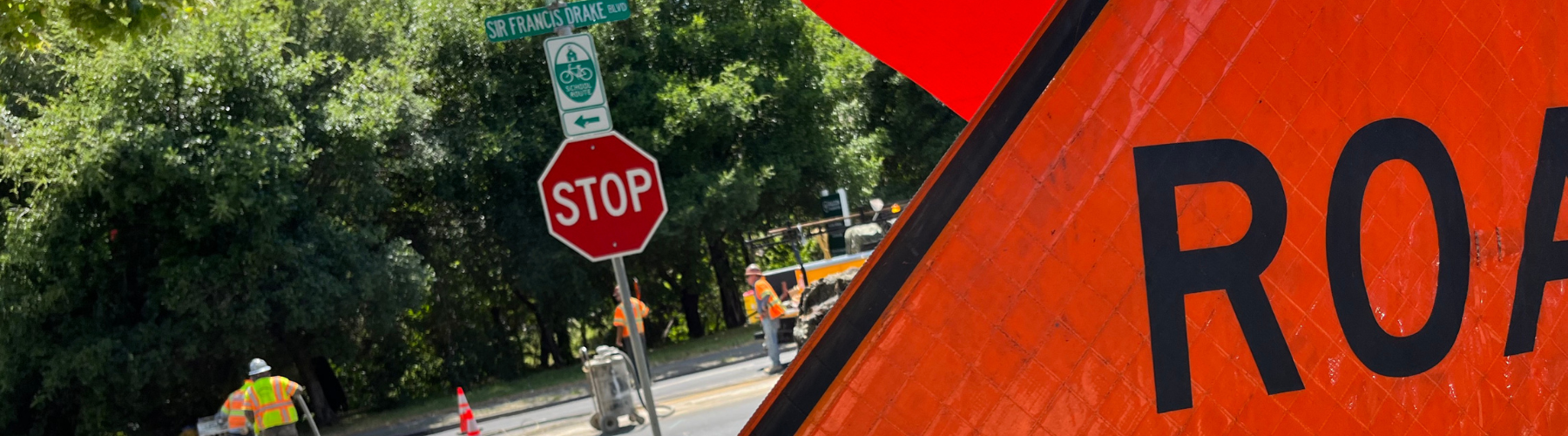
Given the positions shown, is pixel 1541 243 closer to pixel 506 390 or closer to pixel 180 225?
pixel 180 225

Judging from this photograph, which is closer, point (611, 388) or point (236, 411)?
point (611, 388)

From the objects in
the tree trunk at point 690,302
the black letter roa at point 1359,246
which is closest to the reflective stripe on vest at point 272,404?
the black letter roa at point 1359,246

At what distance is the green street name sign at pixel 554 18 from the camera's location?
848cm

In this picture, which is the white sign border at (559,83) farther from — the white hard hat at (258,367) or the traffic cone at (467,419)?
the traffic cone at (467,419)

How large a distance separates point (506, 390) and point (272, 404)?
9.69 m

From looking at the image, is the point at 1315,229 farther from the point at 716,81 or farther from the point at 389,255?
the point at 716,81

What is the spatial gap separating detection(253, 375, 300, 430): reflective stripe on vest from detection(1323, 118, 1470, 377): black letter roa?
33.7ft

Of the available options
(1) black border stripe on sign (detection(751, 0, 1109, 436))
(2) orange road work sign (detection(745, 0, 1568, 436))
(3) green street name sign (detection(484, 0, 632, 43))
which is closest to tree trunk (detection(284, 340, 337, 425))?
(3) green street name sign (detection(484, 0, 632, 43))

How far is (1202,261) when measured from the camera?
4.34 meters

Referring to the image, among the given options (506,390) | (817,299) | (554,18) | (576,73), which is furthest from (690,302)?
(576,73)

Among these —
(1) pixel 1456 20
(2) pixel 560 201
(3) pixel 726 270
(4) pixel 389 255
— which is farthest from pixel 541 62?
(1) pixel 1456 20

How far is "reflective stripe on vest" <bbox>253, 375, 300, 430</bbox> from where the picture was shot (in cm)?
1219

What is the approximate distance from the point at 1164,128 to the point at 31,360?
18899 mm

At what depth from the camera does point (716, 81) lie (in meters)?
24.8
